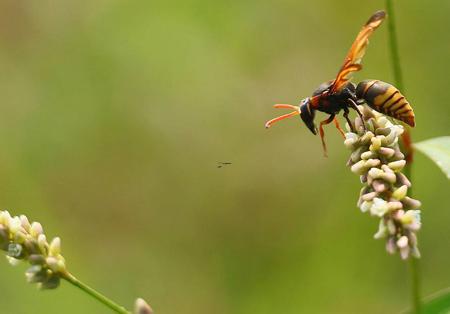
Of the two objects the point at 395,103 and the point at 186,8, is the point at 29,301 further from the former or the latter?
the point at 395,103

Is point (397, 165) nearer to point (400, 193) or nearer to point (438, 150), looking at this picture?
point (400, 193)

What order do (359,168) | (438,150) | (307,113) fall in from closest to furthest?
(359,168)
(438,150)
(307,113)

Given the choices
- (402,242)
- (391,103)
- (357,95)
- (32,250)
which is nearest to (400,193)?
(402,242)

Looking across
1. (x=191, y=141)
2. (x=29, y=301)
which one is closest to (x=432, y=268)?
(x=191, y=141)

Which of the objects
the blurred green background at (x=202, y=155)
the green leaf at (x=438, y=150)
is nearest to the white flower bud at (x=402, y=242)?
the green leaf at (x=438, y=150)

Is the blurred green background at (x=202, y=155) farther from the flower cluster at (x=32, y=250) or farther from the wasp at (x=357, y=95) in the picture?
the flower cluster at (x=32, y=250)

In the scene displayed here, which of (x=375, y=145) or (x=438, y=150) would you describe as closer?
(x=375, y=145)

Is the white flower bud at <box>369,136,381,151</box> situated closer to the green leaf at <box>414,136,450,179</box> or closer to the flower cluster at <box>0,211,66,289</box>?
the green leaf at <box>414,136,450,179</box>
